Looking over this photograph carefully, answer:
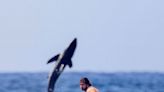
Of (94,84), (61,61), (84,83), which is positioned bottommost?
Result: (84,83)

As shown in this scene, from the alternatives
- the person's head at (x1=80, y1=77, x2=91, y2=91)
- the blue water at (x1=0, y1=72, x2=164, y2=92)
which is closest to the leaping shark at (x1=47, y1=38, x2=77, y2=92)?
the person's head at (x1=80, y1=77, x2=91, y2=91)

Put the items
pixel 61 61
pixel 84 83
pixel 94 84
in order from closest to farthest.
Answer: pixel 84 83 < pixel 61 61 < pixel 94 84

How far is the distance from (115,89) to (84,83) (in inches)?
1671

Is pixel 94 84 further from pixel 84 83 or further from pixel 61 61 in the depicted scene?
pixel 84 83

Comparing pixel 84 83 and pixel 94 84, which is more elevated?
pixel 94 84

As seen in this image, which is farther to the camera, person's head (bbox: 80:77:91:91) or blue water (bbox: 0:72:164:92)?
blue water (bbox: 0:72:164:92)

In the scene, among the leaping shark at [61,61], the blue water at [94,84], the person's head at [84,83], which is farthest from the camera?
the blue water at [94,84]

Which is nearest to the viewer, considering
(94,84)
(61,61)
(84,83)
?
(84,83)

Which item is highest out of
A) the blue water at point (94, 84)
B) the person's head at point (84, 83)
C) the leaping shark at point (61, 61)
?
the blue water at point (94, 84)

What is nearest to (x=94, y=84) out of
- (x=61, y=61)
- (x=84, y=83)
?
(x=61, y=61)

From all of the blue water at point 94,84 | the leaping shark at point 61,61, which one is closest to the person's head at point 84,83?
the leaping shark at point 61,61

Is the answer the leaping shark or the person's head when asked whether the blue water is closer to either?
the leaping shark

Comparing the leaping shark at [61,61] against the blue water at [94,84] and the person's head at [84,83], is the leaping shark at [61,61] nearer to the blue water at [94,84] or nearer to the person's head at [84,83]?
the person's head at [84,83]

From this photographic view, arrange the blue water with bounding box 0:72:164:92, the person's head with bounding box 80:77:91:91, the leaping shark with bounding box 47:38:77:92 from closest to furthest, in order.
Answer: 1. the person's head with bounding box 80:77:91:91
2. the leaping shark with bounding box 47:38:77:92
3. the blue water with bounding box 0:72:164:92
